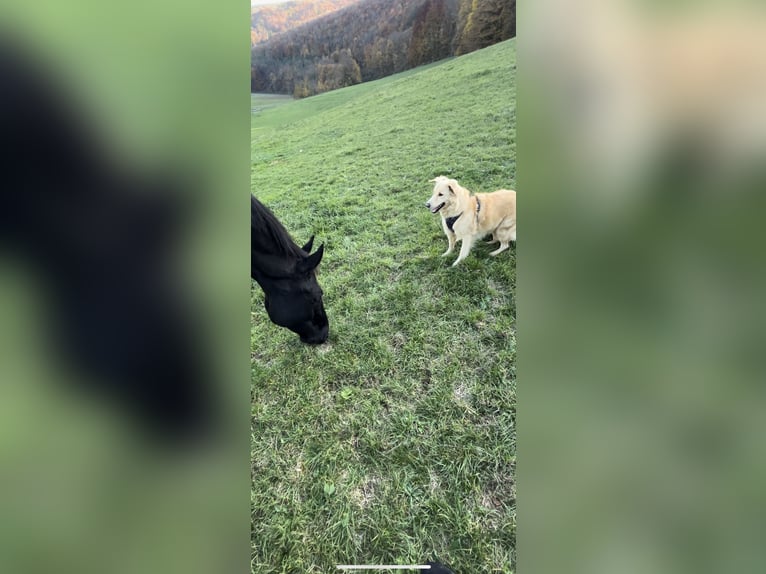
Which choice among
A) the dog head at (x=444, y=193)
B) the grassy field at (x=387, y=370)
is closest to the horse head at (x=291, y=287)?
the grassy field at (x=387, y=370)

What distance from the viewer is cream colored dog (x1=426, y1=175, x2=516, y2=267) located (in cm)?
324

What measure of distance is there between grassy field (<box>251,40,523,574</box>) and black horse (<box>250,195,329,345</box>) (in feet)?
0.97

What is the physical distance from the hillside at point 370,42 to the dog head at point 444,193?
993 millimetres

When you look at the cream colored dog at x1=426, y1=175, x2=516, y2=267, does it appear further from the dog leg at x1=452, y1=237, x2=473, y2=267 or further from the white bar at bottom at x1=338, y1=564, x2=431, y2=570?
the white bar at bottom at x1=338, y1=564, x2=431, y2=570

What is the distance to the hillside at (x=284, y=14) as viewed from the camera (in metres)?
1.08

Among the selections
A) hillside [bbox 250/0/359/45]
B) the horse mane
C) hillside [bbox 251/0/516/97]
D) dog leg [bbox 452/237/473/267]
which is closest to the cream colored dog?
dog leg [bbox 452/237/473/267]

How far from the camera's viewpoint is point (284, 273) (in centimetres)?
212

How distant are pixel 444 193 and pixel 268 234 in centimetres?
185
